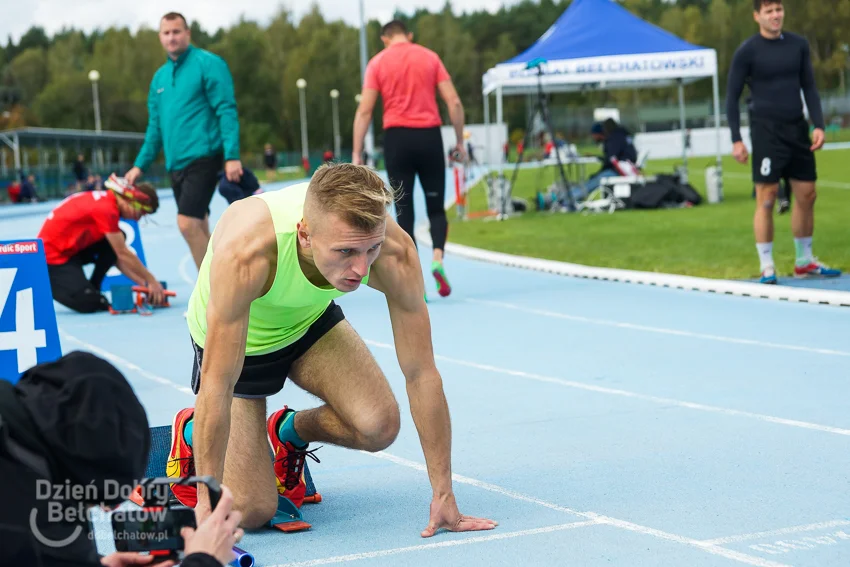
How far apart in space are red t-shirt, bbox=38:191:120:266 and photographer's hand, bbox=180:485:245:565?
783 centimetres

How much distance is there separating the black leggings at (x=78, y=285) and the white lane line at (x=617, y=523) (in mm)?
5873

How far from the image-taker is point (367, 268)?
3.46 metres

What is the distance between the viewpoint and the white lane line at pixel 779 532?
3713 mm

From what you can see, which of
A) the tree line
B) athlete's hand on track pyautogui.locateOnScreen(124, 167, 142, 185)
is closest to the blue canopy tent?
athlete's hand on track pyautogui.locateOnScreen(124, 167, 142, 185)

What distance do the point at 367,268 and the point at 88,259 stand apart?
24.9 feet

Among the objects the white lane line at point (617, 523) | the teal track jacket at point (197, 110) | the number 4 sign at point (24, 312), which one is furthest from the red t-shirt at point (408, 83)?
the white lane line at point (617, 523)

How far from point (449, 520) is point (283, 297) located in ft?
3.07

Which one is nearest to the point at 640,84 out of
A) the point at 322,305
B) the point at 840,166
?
the point at 840,166

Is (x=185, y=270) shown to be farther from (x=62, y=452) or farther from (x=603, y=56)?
(x=62, y=452)

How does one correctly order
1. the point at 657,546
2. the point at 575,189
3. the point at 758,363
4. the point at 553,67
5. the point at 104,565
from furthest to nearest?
the point at 575,189 < the point at 553,67 < the point at 758,363 < the point at 657,546 < the point at 104,565

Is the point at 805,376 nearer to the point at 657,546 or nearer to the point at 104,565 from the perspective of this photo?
the point at 657,546

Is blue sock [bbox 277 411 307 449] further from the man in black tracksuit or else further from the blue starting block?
the blue starting block

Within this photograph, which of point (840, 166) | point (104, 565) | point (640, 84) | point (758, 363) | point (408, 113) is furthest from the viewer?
point (840, 166)

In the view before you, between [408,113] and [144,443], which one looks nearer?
[144,443]
